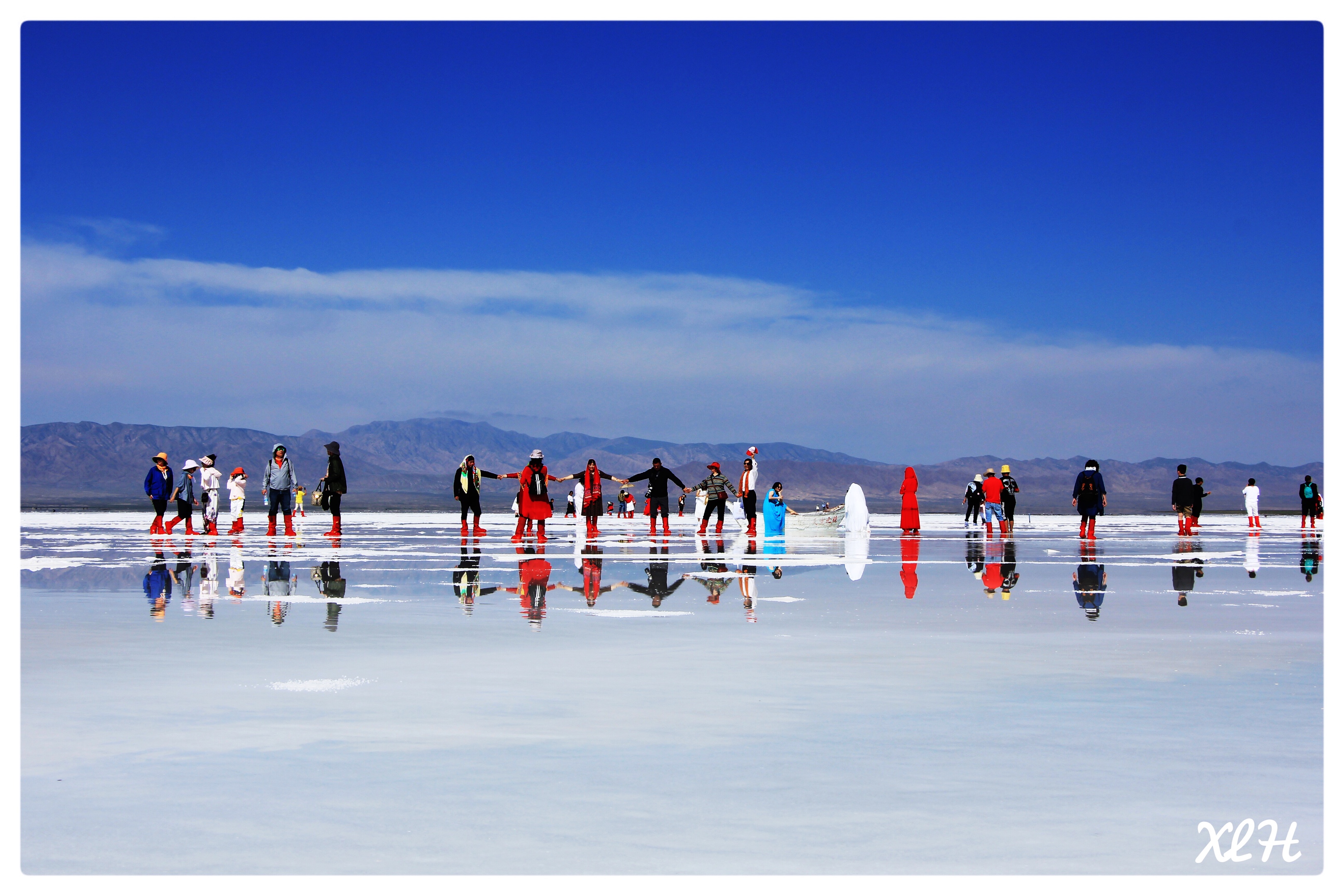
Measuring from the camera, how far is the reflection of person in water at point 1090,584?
12523 millimetres

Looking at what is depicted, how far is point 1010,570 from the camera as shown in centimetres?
1819

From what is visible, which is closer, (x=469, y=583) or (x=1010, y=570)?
(x=469, y=583)

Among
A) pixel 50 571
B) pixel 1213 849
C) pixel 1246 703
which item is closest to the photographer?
pixel 1213 849

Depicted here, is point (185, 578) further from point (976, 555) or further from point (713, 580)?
point (976, 555)

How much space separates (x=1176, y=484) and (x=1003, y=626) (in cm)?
2286

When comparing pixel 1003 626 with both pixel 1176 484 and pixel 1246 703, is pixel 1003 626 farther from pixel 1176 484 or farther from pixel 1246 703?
pixel 1176 484

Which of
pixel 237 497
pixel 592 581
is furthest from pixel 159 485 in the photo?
pixel 592 581

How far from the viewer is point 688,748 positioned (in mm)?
6035

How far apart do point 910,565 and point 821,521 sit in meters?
15.5

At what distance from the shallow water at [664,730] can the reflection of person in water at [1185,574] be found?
0.46m

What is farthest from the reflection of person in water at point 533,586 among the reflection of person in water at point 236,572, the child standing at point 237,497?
the child standing at point 237,497

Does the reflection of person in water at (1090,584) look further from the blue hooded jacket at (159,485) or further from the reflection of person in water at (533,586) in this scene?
the blue hooded jacket at (159,485)

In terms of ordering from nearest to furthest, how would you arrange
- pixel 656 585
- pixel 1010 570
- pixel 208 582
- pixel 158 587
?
pixel 158 587 → pixel 208 582 → pixel 656 585 → pixel 1010 570
